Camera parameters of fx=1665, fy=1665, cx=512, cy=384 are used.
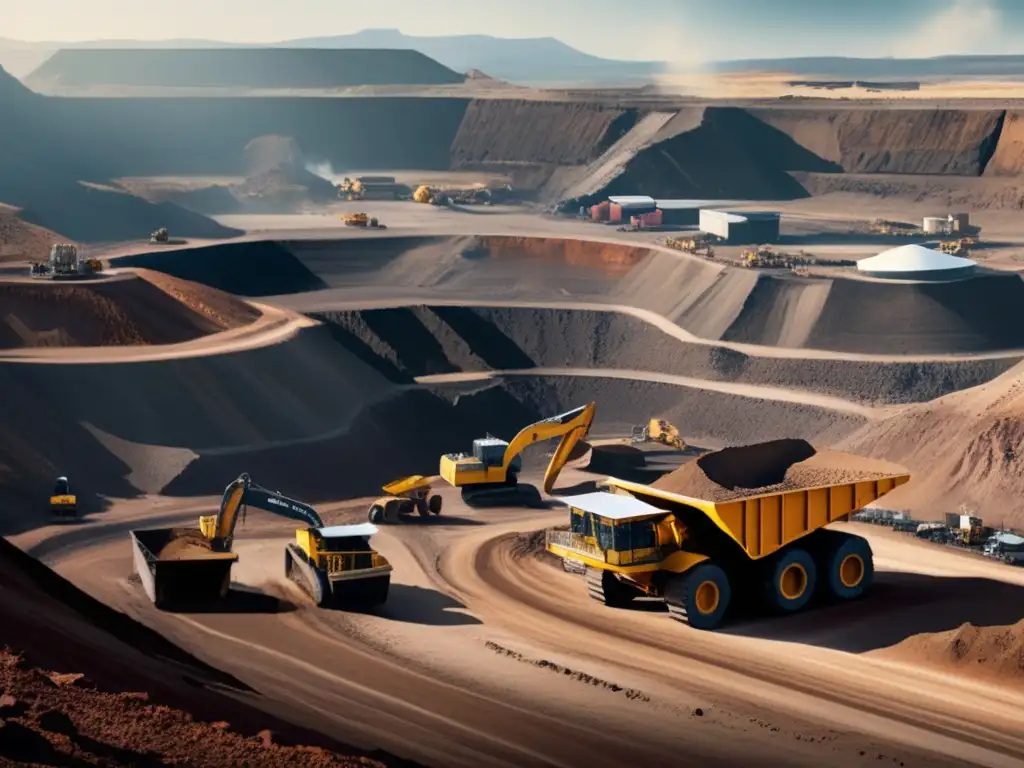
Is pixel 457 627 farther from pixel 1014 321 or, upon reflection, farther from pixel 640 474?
pixel 1014 321

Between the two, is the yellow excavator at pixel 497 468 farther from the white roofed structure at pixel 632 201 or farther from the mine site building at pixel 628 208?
the white roofed structure at pixel 632 201

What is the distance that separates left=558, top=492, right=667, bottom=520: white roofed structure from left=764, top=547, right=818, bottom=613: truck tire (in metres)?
2.50

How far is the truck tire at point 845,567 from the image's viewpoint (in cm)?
3341

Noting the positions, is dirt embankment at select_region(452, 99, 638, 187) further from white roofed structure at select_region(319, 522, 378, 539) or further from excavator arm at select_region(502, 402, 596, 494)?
white roofed structure at select_region(319, 522, 378, 539)

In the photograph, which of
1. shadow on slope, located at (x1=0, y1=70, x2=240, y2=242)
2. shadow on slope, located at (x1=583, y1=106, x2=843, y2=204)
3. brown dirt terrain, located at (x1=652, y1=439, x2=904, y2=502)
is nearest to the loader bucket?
brown dirt terrain, located at (x1=652, y1=439, x2=904, y2=502)

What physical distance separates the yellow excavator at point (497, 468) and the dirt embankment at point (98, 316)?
18276 millimetres

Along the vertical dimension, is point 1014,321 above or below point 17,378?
above

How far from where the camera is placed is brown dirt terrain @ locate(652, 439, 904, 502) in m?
33.1

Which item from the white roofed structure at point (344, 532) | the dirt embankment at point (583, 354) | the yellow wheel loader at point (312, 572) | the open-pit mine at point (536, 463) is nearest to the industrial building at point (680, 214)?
the open-pit mine at point (536, 463)

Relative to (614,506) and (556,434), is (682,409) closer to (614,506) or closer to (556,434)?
(556,434)

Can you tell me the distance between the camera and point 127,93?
18375cm

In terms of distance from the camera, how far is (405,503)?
45.0 m

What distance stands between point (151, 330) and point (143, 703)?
40.7 m

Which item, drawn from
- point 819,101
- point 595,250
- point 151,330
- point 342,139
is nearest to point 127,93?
point 342,139
